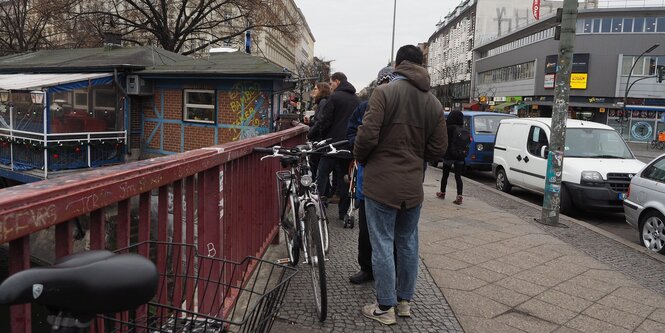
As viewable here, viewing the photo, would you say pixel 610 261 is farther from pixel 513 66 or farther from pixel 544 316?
pixel 513 66

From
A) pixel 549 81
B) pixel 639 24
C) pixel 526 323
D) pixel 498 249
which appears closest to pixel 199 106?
pixel 498 249

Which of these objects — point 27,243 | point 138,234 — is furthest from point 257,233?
point 27,243

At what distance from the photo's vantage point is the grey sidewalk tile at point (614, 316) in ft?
12.7

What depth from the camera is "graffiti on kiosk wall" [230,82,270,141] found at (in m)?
17.4

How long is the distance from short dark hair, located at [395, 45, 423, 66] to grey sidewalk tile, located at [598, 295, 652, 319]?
103 inches

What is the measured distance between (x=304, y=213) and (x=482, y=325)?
5.13 ft

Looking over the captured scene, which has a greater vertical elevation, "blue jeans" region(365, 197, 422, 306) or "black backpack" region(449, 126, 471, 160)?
"black backpack" region(449, 126, 471, 160)

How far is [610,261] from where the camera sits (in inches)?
225

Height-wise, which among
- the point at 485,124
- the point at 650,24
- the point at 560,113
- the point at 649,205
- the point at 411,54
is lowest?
the point at 649,205

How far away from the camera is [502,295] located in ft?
14.1

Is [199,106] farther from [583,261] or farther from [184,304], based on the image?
[184,304]

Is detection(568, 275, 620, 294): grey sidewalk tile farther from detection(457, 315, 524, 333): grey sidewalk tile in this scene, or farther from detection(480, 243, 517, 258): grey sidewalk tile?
detection(457, 315, 524, 333): grey sidewalk tile

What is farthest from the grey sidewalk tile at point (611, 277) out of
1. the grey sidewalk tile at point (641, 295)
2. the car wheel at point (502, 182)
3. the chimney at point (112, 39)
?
the chimney at point (112, 39)

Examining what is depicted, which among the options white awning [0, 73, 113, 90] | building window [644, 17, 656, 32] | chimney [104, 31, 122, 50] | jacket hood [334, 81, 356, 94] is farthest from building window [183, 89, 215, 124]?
building window [644, 17, 656, 32]
